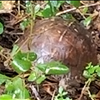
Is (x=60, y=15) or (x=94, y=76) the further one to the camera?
(x=60, y=15)

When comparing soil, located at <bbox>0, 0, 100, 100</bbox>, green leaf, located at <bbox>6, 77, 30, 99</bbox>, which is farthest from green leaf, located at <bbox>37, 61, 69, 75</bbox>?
soil, located at <bbox>0, 0, 100, 100</bbox>

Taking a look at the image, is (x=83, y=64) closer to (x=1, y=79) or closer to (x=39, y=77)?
(x=39, y=77)

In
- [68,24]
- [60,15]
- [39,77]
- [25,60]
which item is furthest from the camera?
[60,15]

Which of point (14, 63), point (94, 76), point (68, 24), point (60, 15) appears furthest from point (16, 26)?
point (14, 63)

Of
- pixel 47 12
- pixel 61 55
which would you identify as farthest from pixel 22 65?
pixel 47 12

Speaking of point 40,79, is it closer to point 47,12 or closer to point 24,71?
point 24,71

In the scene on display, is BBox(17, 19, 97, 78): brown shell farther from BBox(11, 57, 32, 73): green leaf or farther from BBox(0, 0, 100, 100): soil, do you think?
BBox(11, 57, 32, 73): green leaf

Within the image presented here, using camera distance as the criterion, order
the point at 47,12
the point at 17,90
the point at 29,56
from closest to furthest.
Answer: the point at 17,90, the point at 29,56, the point at 47,12

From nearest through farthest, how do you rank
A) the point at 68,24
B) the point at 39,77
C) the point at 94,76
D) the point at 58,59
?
1. the point at 39,77
2. the point at 94,76
3. the point at 58,59
4. the point at 68,24
